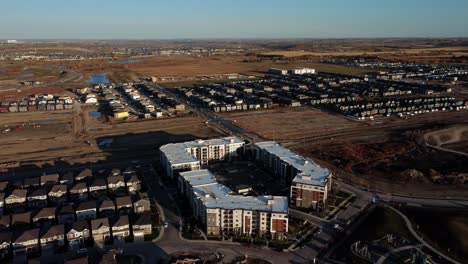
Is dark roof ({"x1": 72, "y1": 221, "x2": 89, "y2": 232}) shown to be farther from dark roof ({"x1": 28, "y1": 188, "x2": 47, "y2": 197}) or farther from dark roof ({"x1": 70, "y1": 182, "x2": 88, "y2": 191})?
dark roof ({"x1": 28, "y1": 188, "x2": 47, "y2": 197})

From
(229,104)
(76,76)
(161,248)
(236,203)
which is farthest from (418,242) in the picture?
(76,76)

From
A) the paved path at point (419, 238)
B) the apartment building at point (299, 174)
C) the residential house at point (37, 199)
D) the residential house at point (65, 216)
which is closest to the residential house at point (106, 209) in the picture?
the residential house at point (65, 216)

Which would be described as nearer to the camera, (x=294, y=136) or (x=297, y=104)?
(x=294, y=136)

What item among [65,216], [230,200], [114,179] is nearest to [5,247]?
[65,216]

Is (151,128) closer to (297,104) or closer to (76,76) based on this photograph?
(297,104)

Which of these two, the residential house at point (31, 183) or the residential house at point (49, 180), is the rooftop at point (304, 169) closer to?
the residential house at point (49, 180)

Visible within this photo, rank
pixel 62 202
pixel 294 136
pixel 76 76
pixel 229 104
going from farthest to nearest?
pixel 76 76
pixel 229 104
pixel 294 136
pixel 62 202
